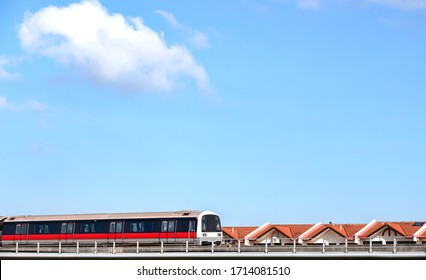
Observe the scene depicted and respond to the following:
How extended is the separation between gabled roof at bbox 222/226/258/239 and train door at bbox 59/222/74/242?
72.2 feet

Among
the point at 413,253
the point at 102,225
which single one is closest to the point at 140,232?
the point at 102,225

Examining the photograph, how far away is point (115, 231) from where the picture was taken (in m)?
54.2

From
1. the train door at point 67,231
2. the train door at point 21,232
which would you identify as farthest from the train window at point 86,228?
the train door at point 21,232

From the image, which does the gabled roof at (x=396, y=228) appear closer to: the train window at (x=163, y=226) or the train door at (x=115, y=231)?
the train window at (x=163, y=226)

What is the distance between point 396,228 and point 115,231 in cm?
2729

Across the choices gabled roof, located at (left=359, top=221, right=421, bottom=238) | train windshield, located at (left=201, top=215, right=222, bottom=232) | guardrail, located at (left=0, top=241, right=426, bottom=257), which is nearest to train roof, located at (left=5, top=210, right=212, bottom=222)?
train windshield, located at (left=201, top=215, right=222, bottom=232)

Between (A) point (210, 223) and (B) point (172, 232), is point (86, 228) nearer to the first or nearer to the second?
(B) point (172, 232)

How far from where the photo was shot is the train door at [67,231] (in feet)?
182

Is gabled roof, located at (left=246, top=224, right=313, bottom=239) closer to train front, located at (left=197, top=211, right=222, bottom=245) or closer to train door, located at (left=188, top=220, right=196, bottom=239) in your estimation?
train front, located at (left=197, top=211, right=222, bottom=245)

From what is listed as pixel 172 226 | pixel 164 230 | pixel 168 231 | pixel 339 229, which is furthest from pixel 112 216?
pixel 339 229

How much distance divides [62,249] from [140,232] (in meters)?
6.67
